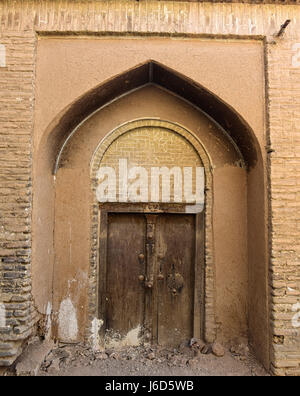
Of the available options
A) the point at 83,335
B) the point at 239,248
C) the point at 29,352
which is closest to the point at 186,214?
the point at 239,248

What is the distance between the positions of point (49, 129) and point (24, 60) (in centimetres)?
81

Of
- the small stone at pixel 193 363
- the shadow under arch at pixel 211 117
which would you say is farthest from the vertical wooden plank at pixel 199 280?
the shadow under arch at pixel 211 117

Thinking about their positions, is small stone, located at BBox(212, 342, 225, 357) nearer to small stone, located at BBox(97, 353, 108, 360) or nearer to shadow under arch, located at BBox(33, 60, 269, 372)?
shadow under arch, located at BBox(33, 60, 269, 372)

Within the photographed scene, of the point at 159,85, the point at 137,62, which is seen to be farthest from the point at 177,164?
the point at 137,62

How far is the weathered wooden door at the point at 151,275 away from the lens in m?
3.92

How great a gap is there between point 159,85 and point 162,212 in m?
1.75

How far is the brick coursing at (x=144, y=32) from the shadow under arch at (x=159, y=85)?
1.16 feet

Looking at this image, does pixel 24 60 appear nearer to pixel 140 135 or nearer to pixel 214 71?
pixel 140 135

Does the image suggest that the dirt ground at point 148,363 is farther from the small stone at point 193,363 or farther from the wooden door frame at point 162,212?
the wooden door frame at point 162,212

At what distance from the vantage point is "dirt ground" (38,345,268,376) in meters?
3.25

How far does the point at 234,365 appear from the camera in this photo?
3.34 m

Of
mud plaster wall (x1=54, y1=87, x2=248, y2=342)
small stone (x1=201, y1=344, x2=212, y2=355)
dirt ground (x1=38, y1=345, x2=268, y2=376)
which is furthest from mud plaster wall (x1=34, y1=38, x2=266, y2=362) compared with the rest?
small stone (x1=201, y1=344, x2=212, y2=355)

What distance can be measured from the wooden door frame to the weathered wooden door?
7cm

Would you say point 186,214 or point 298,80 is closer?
point 298,80
